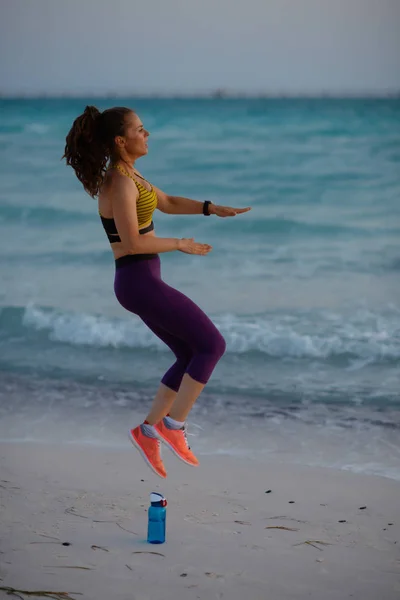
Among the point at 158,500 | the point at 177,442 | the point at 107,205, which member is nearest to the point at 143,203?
the point at 107,205

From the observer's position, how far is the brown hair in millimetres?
2951

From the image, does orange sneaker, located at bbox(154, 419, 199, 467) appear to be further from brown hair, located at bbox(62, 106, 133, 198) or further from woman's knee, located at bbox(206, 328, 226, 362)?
brown hair, located at bbox(62, 106, 133, 198)

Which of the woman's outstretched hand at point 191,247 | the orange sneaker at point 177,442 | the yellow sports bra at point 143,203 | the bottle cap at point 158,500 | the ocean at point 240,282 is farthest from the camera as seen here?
the ocean at point 240,282

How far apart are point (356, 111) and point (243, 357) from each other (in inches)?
312

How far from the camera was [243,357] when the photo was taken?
6535mm

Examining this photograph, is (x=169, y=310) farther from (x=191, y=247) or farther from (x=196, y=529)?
(x=196, y=529)

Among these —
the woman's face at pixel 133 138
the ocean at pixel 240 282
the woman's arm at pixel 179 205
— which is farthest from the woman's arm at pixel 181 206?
the ocean at pixel 240 282

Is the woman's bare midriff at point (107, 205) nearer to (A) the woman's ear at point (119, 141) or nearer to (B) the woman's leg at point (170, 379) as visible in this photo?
(A) the woman's ear at point (119, 141)

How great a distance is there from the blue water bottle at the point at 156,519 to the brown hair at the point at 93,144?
107cm

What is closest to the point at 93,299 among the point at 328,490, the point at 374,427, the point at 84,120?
the point at 374,427

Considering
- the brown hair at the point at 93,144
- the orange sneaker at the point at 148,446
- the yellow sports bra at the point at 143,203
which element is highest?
the brown hair at the point at 93,144

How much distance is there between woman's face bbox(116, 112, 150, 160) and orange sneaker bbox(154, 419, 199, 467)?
0.85 metres

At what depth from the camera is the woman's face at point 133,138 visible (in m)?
2.94

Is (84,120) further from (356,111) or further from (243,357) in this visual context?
(356,111)
